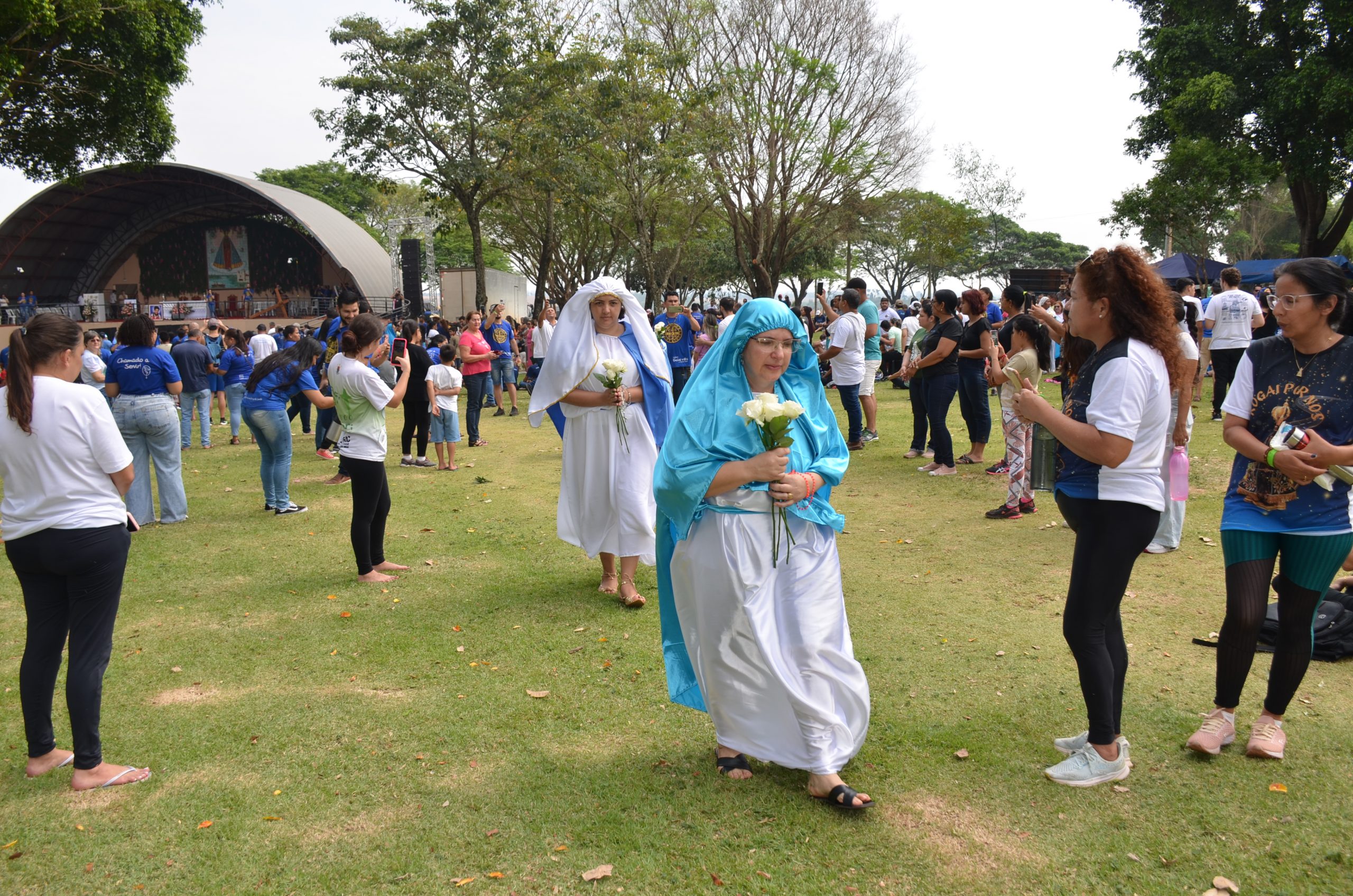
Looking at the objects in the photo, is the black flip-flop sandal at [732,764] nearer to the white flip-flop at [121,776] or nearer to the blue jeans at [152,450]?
the white flip-flop at [121,776]

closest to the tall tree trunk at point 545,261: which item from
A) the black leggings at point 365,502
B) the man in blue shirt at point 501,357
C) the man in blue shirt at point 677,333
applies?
the man in blue shirt at point 501,357

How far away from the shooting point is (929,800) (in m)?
3.53

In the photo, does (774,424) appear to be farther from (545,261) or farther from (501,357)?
(545,261)

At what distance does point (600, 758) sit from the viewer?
397cm

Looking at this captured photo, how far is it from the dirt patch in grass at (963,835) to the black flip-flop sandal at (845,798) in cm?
11

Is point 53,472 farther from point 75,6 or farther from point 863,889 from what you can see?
point 75,6

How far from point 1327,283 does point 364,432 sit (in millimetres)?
5781

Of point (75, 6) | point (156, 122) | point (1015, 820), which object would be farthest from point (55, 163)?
point (1015, 820)

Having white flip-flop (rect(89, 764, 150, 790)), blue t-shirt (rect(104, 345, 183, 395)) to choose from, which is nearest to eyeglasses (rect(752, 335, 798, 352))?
white flip-flop (rect(89, 764, 150, 790))

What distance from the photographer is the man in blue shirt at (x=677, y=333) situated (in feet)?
47.6

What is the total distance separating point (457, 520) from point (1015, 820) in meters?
6.49

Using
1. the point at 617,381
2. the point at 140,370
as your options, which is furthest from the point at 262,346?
the point at 617,381

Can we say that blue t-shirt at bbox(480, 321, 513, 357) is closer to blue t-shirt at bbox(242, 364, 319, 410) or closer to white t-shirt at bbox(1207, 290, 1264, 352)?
blue t-shirt at bbox(242, 364, 319, 410)

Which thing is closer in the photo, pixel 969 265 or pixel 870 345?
pixel 870 345
